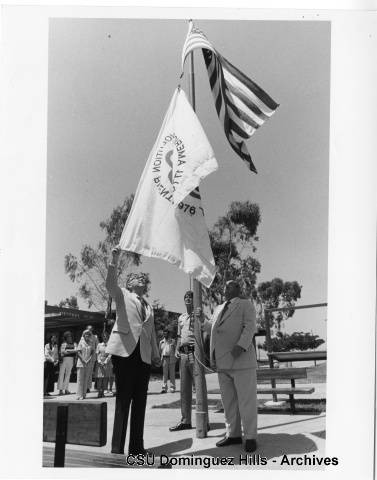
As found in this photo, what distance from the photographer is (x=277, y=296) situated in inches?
265

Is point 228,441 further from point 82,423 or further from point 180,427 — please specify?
point 82,423

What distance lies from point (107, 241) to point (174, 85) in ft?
5.25

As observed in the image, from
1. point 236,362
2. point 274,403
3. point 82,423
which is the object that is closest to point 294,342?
point 274,403

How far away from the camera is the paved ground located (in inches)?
213

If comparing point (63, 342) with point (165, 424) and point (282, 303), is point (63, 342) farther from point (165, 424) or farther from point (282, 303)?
point (282, 303)

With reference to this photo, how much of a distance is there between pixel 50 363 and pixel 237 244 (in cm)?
248

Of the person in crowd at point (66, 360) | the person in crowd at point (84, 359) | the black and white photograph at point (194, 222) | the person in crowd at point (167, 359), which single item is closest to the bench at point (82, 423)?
the black and white photograph at point (194, 222)

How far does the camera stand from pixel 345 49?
581 cm

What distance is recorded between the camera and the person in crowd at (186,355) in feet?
19.4

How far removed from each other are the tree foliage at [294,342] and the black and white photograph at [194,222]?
33 mm

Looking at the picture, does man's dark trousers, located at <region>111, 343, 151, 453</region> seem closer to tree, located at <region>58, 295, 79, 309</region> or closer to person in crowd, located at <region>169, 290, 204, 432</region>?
person in crowd, located at <region>169, 290, 204, 432</region>

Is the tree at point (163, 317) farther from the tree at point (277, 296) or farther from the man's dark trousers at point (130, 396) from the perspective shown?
the man's dark trousers at point (130, 396)

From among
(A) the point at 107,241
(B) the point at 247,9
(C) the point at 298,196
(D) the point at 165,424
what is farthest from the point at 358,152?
(D) the point at 165,424

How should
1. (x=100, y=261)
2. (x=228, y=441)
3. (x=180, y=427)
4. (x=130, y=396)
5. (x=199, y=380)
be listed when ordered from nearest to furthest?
(x=130, y=396), (x=228, y=441), (x=199, y=380), (x=180, y=427), (x=100, y=261)
